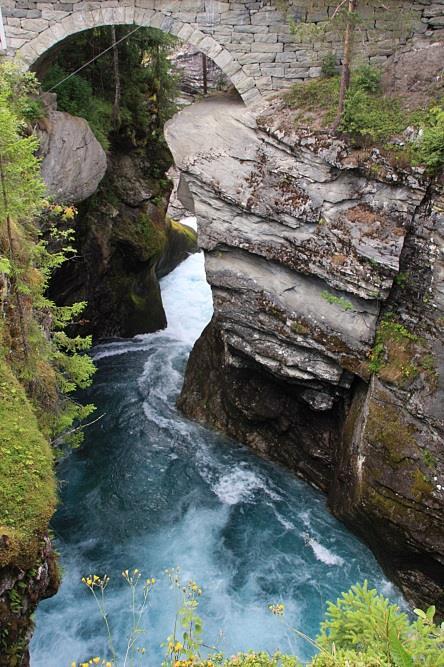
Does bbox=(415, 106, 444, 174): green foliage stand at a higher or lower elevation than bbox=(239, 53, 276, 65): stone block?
lower

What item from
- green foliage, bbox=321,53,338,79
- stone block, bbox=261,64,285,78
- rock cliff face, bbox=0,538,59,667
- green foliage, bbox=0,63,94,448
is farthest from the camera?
stone block, bbox=261,64,285,78

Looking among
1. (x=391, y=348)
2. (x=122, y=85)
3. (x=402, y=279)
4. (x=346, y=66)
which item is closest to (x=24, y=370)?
(x=391, y=348)

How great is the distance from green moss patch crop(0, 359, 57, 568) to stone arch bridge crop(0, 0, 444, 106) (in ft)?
23.6

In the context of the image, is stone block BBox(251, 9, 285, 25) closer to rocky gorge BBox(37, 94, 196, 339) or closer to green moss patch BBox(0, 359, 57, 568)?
rocky gorge BBox(37, 94, 196, 339)

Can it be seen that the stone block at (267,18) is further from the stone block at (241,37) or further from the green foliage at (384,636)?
the green foliage at (384,636)

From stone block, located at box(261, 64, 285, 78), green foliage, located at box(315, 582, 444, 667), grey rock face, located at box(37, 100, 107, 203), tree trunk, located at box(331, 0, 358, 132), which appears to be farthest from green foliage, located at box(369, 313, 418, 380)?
grey rock face, located at box(37, 100, 107, 203)

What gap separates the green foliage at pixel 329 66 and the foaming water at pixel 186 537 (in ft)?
24.4

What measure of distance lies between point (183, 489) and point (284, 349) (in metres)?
3.33

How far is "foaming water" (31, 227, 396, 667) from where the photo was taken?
850 cm

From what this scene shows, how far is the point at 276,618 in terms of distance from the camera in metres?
8.73

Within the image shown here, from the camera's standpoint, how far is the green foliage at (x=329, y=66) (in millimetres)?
10477

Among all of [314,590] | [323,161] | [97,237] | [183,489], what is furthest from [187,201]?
[314,590]

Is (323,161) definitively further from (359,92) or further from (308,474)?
(308,474)

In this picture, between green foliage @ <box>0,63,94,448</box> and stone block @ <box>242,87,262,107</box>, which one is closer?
green foliage @ <box>0,63,94,448</box>
